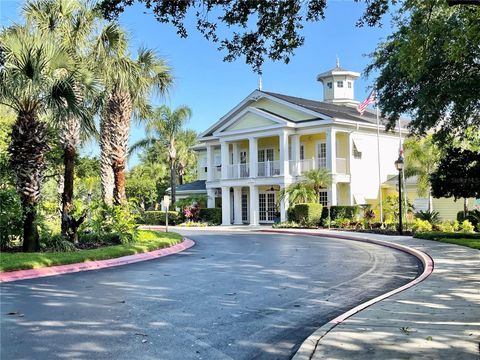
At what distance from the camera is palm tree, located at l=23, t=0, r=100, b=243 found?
16219 mm

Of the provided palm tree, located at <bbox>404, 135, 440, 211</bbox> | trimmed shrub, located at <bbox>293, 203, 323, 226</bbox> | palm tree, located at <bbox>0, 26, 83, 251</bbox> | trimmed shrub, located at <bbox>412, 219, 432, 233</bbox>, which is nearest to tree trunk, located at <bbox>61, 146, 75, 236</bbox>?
palm tree, located at <bbox>0, 26, 83, 251</bbox>

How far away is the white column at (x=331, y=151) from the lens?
3195 centimetres

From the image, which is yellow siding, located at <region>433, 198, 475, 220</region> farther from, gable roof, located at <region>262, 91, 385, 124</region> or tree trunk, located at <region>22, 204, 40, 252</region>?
tree trunk, located at <region>22, 204, 40, 252</region>

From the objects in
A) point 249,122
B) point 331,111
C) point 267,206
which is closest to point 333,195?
point 267,206

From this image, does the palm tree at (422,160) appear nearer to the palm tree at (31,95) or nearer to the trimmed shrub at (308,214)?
the trimmed shrub at (308,214)

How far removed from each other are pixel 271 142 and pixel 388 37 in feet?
68.2

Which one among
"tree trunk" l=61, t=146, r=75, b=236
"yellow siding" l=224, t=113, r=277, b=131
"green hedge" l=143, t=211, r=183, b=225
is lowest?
"green hedge" l=143, t=211, r=183, b=225

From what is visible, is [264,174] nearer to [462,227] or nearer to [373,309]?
[462,227]

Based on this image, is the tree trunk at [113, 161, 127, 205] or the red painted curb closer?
the red painted curb

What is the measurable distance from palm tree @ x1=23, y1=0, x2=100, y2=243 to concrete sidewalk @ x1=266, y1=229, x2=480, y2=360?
A: 11.4 meters

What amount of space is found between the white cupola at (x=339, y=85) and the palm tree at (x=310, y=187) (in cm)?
1505

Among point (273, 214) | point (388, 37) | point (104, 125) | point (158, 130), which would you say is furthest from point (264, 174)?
point (388, 37)

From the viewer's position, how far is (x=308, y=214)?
30.2m

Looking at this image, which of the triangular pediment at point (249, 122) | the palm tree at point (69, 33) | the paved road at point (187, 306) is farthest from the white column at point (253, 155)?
the paved road at point (187, 306)
